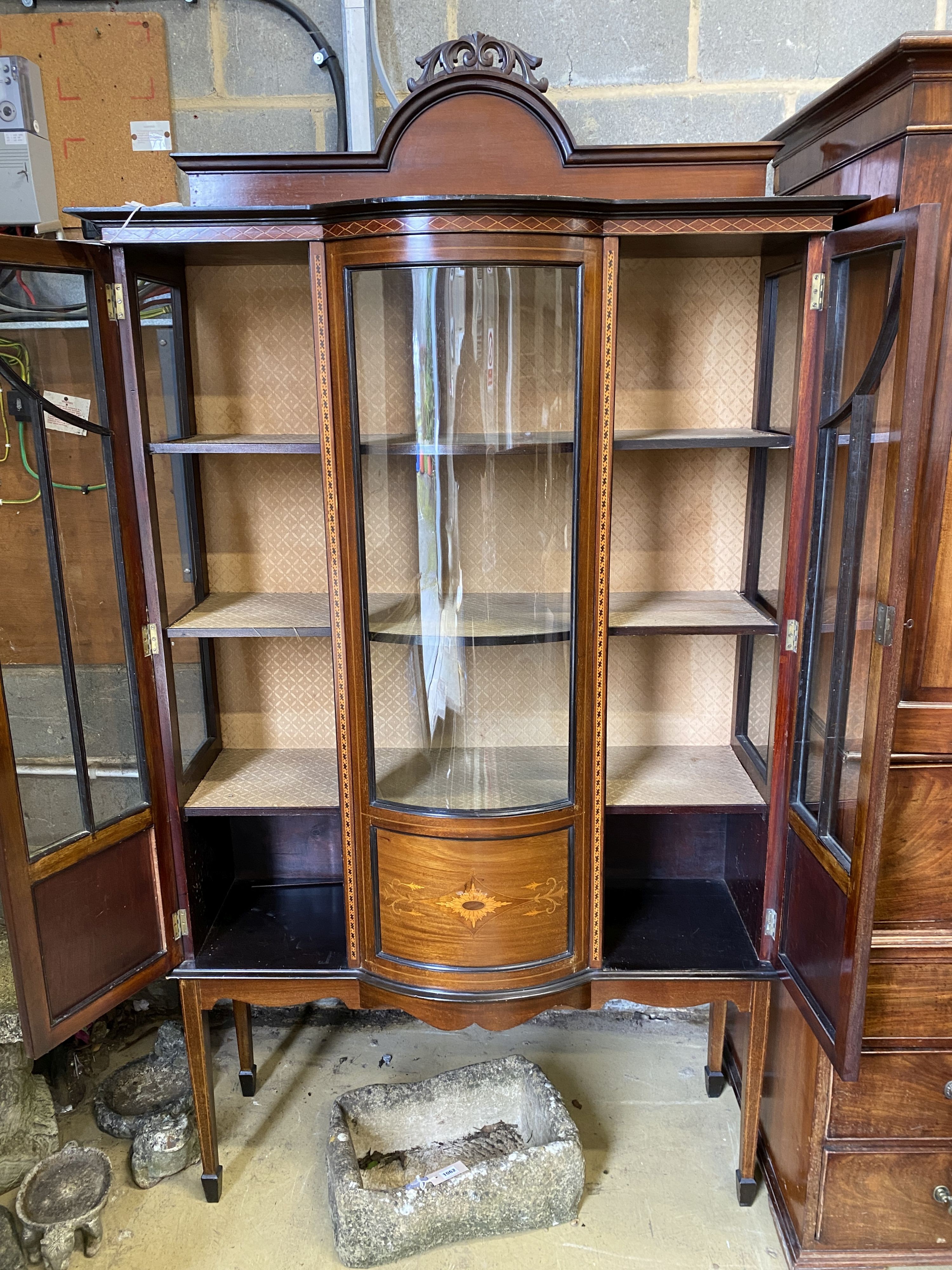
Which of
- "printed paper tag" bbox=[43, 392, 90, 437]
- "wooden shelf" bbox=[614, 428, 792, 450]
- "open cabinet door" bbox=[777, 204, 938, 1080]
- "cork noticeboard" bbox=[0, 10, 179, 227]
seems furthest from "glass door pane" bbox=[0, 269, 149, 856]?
"open cabinet door" bbox=[777, 204, 938, 1080]

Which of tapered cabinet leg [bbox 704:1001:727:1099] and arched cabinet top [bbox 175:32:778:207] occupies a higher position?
arched cabinet top [bbox 175:32:778:207]

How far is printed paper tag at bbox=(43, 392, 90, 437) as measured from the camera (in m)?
1.63

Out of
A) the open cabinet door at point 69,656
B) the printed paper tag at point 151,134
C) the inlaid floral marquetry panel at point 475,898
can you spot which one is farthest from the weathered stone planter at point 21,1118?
the printed paper tag at point 151,134

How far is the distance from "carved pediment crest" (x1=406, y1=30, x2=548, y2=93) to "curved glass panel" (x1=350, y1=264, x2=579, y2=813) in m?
0.41

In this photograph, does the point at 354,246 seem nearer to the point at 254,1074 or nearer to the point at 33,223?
the point at 33,223

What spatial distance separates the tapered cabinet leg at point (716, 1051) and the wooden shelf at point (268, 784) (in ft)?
3.77

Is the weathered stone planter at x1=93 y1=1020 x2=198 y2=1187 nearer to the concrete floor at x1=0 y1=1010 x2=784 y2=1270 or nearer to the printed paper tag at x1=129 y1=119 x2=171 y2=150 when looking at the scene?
the concrete floor at x1=0 y1=1010 x2=784 y2=1270

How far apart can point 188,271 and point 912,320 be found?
57.5 inches

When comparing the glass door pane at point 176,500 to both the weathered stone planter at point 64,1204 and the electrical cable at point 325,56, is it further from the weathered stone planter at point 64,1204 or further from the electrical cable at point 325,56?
the weathered stone planter at point 64,1204

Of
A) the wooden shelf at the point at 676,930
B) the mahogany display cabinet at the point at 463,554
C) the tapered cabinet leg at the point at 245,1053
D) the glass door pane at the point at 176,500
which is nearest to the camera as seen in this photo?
the mahogany display cabinet at the point at 463,554

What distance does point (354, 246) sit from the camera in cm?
157

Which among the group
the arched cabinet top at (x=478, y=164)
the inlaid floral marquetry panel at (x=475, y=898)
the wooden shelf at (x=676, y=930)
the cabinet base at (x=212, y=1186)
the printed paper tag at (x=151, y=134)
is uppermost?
the printed paper tag at (x=151, y=134)

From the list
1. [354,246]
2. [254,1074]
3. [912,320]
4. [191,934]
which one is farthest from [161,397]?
[254,1074]

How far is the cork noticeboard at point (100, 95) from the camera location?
200 centimetres
